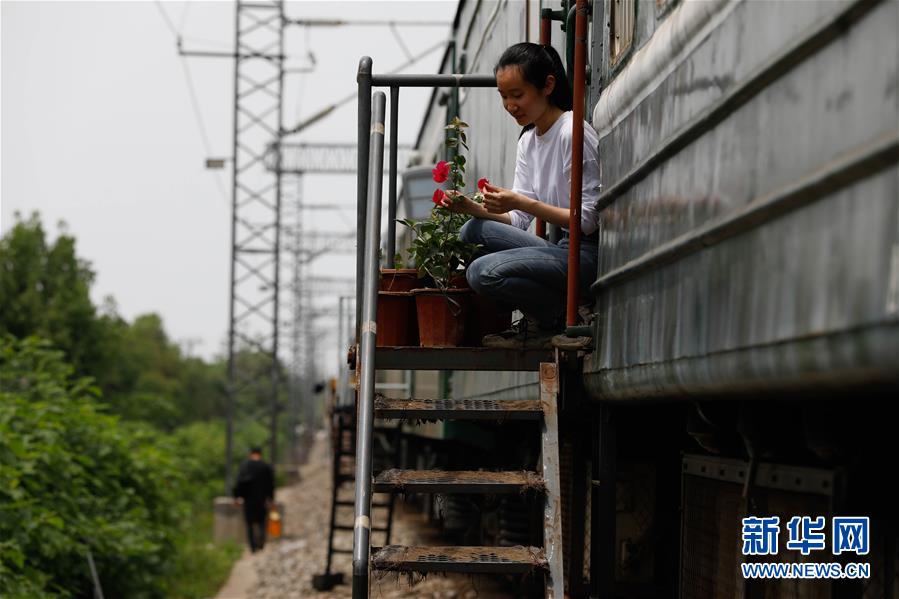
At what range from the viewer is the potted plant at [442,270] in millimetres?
4859

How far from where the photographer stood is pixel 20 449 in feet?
31.4

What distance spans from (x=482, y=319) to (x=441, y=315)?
8.7 inches

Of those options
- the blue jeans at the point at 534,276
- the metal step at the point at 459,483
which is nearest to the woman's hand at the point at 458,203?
the blue jeans at the point at 534,276

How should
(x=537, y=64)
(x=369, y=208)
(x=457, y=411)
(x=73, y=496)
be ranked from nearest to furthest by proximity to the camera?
(x=457, y=411), (x=537, y=64), (x=369, y=208), (x=73, y=496)

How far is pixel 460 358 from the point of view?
4.70 meters

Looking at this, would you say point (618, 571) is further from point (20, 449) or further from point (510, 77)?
point (20, 449)

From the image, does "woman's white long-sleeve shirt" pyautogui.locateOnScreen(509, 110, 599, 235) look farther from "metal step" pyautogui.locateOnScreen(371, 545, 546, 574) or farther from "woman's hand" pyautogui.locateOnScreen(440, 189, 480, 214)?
"metal step" pyautogui.locateOnScreen(371, 545, 546, 574)

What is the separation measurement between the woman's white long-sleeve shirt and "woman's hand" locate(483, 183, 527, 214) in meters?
0.21

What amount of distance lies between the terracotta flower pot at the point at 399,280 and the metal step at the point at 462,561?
55.0 inches

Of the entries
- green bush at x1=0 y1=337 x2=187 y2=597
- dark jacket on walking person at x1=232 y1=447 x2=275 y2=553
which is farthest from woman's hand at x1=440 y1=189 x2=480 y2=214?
dark jacket on walking person at x1=232 y1=447 x2=275 y2=553

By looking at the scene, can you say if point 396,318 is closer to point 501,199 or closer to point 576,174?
point 501,199

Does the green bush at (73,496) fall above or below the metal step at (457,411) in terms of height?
below

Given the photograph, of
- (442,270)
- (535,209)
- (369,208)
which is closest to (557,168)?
(535,209)

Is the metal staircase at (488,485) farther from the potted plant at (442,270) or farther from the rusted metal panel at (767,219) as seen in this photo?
the potted plant at (442,270)
